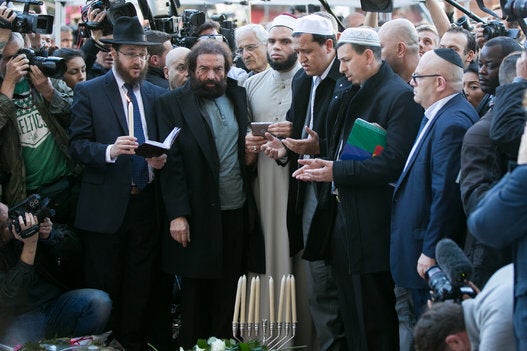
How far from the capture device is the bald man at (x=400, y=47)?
620 cm

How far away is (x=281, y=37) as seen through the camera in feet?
21.8

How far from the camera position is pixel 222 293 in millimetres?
6480

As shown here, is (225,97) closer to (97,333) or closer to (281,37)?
(281,37)

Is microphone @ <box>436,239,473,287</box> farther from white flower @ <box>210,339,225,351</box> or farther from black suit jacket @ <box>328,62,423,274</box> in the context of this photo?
white flower @ <box>210,339,225,351</box>

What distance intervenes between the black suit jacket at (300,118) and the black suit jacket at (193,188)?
26 cm

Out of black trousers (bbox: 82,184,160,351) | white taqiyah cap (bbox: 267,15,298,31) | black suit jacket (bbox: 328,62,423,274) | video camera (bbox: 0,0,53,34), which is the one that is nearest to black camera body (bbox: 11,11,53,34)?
video camera (bbox: 0,0,53,34)

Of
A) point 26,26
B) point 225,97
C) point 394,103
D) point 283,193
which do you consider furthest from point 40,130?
point 394,103

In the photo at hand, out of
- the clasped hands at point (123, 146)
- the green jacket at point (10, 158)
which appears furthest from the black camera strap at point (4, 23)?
the clasped hands at point (123, 146)

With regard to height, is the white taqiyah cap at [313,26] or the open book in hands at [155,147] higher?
the white taqiyah cap at [313,26]

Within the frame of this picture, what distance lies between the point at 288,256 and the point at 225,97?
1.16m

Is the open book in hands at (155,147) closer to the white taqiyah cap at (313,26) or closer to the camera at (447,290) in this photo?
the white taqiyah cap at (313,26)

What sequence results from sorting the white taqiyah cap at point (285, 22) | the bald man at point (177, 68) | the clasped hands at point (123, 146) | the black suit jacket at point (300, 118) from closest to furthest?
the clasped hands at point (123, 146) < the black suit jacket at point (300, 118) < the white taqiyah cap at point (285, 22) < the bald man at point (177, 68)

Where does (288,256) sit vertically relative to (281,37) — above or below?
below

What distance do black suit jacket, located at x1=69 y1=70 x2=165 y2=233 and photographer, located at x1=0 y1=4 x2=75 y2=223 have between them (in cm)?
22
